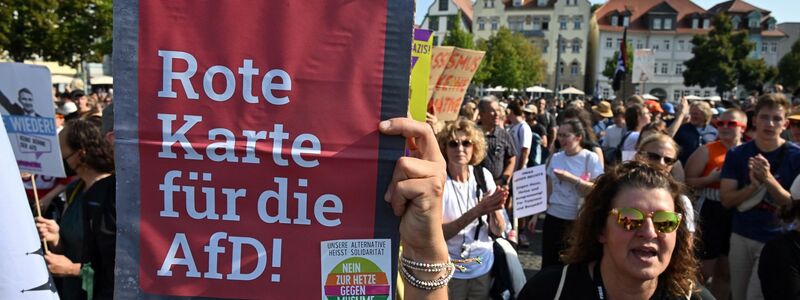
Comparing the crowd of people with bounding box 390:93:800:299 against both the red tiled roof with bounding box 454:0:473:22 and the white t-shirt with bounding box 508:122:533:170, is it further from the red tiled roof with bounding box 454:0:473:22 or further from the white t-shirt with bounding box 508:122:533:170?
the red tiled roof with bounding box 454:0:473:22

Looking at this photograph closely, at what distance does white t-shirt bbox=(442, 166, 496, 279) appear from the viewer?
387 cm

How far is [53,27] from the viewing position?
21203 millimetres

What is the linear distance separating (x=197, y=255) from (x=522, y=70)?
62063 mm

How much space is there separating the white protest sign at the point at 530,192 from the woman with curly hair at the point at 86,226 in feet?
9.57

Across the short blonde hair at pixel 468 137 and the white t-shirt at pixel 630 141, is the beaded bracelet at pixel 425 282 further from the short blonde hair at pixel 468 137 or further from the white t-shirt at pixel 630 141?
the white t-shirt at pixel 630 141

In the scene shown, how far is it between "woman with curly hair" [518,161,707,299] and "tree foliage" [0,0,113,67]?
2152cm

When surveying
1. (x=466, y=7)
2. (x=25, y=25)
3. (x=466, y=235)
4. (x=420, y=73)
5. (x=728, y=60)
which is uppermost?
(x=466, y=7)

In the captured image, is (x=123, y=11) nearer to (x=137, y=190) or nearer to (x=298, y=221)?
(x=137, y=190)

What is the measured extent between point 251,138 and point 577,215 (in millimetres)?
1847

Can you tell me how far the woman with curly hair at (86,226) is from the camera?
2.89 metres

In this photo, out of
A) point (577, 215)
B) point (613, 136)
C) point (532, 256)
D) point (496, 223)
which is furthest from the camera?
point (613, 136)

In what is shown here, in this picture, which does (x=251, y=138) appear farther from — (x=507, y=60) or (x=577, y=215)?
(x=507, y=60)

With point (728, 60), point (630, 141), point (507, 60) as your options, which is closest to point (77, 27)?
point (630, 141)

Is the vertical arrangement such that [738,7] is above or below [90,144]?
above
